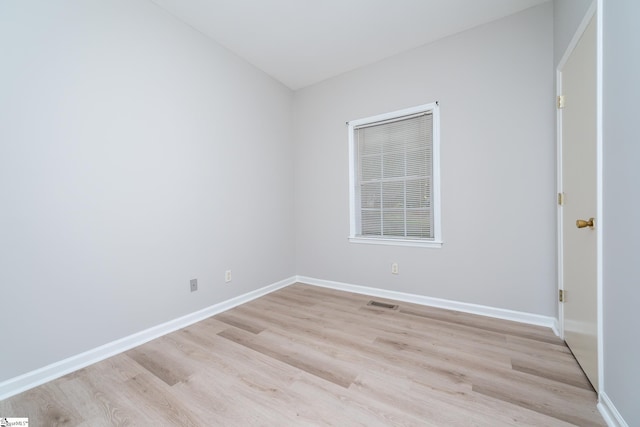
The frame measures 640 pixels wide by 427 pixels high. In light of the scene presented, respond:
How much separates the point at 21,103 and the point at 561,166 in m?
3.86

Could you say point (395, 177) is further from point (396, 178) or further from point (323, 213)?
point (323, 213)

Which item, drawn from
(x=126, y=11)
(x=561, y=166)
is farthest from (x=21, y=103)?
(x=561, y=166)

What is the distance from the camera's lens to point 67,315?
69.1 inches

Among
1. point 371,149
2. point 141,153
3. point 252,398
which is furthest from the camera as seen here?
point 371,149

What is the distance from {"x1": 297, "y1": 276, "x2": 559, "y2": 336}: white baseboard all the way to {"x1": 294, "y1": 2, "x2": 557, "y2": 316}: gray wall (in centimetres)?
6

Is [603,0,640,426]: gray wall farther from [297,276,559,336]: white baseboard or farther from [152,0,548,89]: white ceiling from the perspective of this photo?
[152,0,548,89]: white ceiling

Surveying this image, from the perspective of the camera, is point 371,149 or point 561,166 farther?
point 371,149

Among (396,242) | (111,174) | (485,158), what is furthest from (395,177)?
(111,174)

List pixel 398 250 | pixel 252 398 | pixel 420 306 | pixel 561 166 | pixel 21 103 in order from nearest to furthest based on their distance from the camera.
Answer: pixel 252 398 → pixel 21 103 → pixel 561 166 → pixel 420 306 → pixel 398 250

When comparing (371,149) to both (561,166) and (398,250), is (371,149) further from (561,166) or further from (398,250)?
(561,166)

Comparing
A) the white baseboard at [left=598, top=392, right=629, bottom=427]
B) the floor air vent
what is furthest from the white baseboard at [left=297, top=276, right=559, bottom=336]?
the white baseboard at [left=598, top=392, right=629, bottom=427]

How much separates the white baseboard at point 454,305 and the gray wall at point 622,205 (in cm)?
113

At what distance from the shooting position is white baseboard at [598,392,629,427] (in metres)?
1.15

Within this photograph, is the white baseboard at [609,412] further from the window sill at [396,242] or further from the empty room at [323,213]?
the window sill at [396,242]
